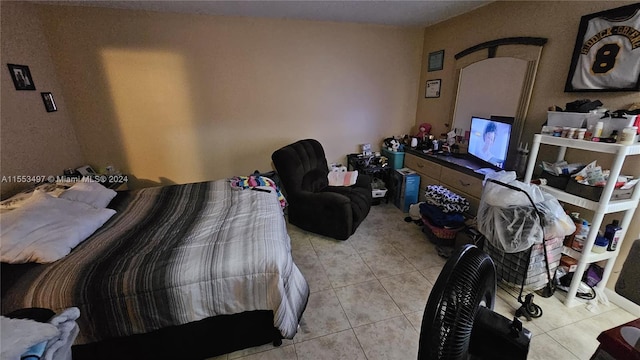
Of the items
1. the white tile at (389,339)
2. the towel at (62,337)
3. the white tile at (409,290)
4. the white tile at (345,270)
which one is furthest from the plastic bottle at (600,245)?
the towel at (62,337)

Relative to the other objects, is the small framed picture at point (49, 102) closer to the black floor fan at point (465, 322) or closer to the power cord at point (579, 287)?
the black floor fan at point (465, 322)

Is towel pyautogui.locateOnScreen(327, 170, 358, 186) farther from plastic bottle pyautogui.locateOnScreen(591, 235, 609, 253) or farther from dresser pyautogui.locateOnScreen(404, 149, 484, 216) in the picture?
plastic bottle pyautogui.locateOnScreen(591, 235, 609, 253)

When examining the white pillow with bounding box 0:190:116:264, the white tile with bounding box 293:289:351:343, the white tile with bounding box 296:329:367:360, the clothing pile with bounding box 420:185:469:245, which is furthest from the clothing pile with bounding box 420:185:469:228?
the white pillow with bounding box 0:190:116:264

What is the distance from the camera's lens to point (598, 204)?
1552 mm

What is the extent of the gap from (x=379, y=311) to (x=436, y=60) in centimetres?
307

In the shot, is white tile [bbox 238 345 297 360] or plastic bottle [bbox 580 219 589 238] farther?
plastic bottle [bbox 580 219 589 238]

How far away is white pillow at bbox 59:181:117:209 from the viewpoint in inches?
71.2

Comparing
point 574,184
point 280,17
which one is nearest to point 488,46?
point 574,184

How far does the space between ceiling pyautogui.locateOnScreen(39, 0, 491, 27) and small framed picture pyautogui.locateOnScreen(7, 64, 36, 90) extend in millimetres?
721

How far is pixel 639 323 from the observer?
2.90ft

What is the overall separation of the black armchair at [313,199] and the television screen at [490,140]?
119 cm

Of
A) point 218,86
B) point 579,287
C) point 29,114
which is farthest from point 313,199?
point 29,114

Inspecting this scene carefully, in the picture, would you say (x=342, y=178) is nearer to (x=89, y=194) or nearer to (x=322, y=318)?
(x=322, y=318)

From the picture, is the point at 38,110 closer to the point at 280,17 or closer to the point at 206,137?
the point at 206,137
